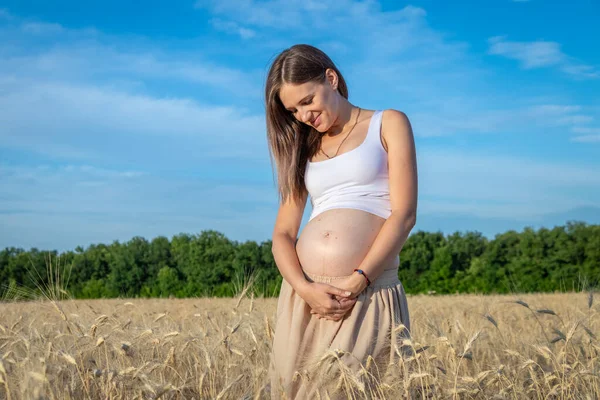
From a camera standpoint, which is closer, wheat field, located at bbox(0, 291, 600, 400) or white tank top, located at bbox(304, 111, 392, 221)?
wheat field, located at bbox(0, 291, 600, 400)

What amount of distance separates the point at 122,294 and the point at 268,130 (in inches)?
587

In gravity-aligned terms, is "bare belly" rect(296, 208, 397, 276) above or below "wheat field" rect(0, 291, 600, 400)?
above

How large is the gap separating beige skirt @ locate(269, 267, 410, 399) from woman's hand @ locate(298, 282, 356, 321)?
62mm

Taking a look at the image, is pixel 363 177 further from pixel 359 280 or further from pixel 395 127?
pixel 359 280

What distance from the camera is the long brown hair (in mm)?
3229

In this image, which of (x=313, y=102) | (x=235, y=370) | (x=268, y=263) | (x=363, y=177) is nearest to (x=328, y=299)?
(x=363, y=177)

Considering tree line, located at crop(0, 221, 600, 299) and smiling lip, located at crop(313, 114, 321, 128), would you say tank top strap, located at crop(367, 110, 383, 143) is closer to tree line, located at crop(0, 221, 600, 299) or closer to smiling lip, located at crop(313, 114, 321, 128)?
smiling lip, located at crop(313, 114, 321, 128)

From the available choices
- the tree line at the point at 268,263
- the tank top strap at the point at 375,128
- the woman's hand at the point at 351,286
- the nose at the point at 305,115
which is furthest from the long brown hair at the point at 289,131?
the tree line at the point at 268,263

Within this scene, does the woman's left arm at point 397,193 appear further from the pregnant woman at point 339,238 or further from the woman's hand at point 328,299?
the woman's hand at point 328,299

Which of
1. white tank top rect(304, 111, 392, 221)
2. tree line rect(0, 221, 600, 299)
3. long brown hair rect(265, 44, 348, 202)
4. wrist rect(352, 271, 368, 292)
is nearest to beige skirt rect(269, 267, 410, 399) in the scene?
wrist rect(352, 271, 368, 292)

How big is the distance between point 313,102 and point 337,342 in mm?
1206

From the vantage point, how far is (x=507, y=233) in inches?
729

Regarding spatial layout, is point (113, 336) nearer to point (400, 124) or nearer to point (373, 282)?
point (373, 282)

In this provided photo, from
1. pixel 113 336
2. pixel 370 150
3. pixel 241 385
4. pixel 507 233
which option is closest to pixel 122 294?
pixel 507 233
